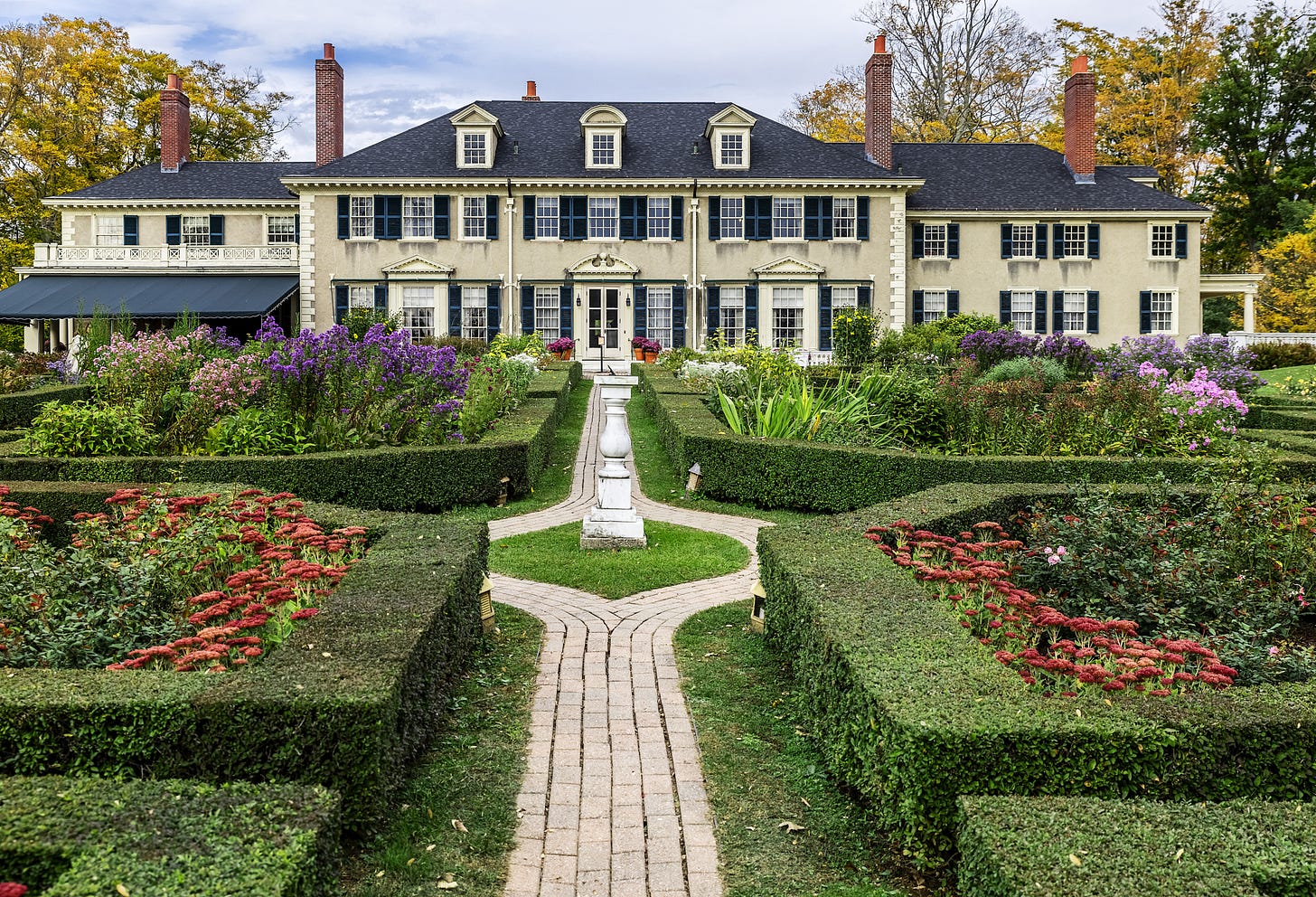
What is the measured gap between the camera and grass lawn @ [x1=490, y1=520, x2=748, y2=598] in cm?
749

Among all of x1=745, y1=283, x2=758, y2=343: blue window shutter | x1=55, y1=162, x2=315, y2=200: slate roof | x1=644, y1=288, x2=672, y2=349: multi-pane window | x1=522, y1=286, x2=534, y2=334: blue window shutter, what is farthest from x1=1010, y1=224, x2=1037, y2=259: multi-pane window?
x1=55, y1=162, x2=315, y2=200: slate roof

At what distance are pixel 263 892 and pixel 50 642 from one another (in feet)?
7.68

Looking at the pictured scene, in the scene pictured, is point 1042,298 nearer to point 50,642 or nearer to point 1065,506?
point 1065,506

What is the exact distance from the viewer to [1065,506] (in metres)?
7.27

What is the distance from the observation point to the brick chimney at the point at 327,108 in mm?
28766

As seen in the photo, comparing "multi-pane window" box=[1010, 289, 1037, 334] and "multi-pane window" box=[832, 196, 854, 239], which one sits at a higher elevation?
"multi-pane window" box=[832, 196, 854, 239]

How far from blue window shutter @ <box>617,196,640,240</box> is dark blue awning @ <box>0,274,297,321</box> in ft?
30.7

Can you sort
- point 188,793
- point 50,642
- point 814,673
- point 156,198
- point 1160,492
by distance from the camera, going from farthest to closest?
1. point 156,198
2. point 1160,492
3. point 814,673
4. point 50,642
5. point 188,793

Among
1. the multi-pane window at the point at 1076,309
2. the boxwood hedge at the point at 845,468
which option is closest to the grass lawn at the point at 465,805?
the boxwood hedge at the point at 845,468

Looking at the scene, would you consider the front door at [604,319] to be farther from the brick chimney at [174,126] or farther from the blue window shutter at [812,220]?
the brick chimney at [174,126]

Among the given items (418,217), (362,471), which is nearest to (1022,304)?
(418,217)

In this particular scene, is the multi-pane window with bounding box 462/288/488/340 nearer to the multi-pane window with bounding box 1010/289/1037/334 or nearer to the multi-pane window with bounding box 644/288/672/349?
the multi-pane window with bounding box 644/288/672/349

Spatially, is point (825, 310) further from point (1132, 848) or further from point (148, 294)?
point (1132, 848)

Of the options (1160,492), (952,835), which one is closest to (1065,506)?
Answer: (1160,492)
